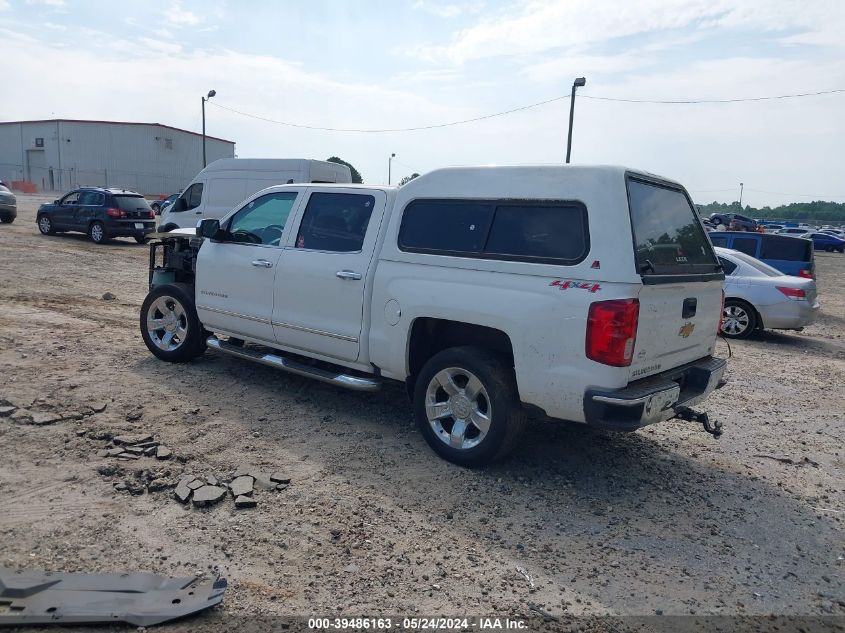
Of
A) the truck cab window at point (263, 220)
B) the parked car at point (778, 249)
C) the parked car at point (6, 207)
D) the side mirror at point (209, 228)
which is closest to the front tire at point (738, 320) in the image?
the parked car at point (778, 249)

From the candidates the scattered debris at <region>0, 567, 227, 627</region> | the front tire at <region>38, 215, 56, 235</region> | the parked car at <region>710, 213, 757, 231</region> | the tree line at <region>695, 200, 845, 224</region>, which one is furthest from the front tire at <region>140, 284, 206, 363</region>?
the tree line at <region>695, 200, 845, 224</region>

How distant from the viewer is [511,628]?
9.72ft

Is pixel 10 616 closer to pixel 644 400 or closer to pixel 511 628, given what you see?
pixel 511 628

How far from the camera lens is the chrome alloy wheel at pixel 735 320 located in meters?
10.5

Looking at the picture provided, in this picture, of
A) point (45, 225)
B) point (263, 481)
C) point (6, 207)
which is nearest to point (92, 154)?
point (6, 207)

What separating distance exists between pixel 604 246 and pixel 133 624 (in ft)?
10.5

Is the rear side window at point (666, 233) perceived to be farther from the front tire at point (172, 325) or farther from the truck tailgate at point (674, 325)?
the front tire at point (172, 325)

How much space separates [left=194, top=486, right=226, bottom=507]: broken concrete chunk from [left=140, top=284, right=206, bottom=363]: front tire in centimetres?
303

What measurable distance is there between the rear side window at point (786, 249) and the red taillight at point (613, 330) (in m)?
9.74

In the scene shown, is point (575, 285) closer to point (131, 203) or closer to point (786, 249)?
point (786, 249)

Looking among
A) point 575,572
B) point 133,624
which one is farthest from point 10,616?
point 575,572

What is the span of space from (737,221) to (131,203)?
4570cm

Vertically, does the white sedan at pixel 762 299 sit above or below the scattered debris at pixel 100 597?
above

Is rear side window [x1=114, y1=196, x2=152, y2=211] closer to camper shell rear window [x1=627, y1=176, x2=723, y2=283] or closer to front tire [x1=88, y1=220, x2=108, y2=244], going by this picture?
front tire [x1=88, y1=220, x2=108, y2=244]
